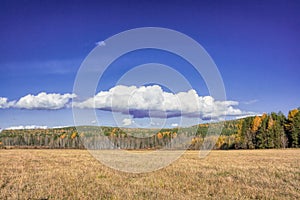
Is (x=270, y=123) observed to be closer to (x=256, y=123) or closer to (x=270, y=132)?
(x=270, y=132)

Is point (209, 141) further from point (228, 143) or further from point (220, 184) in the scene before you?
point (220, 184)

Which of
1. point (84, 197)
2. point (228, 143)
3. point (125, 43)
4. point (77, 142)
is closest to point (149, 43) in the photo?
point (125, 43)

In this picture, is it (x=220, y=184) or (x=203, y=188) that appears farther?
(x=220, y=184)

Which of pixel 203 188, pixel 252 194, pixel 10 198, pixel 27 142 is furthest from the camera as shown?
pixel 27 142

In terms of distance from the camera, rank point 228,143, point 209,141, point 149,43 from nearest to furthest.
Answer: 1. point 149,43
2. point 228,143
3. point 209,141

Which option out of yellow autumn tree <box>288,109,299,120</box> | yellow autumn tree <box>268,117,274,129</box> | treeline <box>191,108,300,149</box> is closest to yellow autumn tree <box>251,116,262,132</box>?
treeline <box>191,108,300,149</box>

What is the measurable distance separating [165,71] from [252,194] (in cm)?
694

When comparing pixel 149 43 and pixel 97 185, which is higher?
pixel 149 43

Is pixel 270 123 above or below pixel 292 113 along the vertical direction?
below

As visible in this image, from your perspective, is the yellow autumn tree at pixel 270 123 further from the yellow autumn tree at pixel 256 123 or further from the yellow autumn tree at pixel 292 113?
the yellow autumn tree at pixel 292 113

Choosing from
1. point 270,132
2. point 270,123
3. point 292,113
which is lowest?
point 270,132

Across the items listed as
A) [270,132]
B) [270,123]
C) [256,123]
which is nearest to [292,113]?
[270,123]

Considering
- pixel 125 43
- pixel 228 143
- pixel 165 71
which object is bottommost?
pixel 228 143

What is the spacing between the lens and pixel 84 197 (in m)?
10.0
